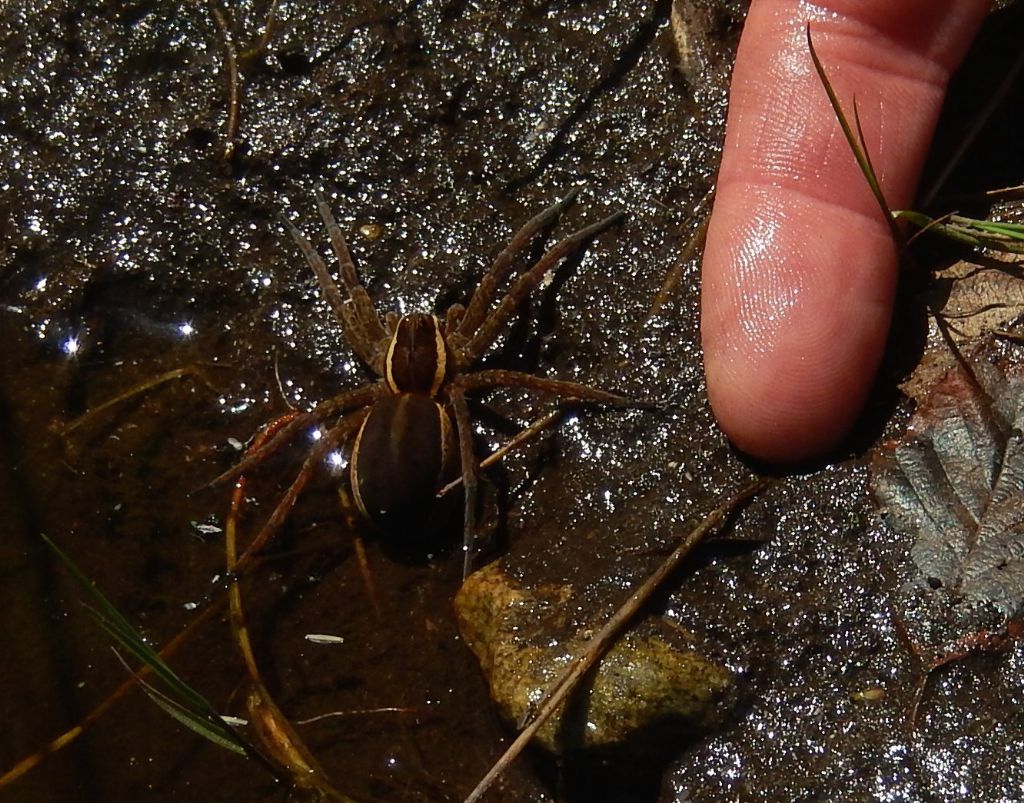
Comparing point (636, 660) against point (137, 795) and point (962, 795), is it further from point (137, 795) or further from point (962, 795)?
point (137, 795)

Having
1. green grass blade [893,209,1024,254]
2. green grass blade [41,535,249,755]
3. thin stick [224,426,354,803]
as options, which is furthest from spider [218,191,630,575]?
green grass blade [893,209,1024,254]

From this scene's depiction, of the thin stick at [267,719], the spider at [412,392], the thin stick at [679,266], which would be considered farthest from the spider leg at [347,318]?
the thin stick at [679,266]

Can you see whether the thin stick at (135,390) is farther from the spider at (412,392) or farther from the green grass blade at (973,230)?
the green grass blade at (973,230)

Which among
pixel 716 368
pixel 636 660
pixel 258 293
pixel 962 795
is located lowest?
pixel 962 795

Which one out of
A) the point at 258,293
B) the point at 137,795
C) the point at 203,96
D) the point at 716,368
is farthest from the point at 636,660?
the point at 203,96

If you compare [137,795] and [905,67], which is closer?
[905,67]

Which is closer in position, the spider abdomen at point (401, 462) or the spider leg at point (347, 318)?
the spider abdomen at point (401, 462)

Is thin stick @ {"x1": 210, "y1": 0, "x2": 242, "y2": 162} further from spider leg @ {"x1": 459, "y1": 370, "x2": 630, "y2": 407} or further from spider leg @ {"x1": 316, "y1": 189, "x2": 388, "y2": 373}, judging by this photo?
spider leg @ {"x1": 459, "y1": 370, "x2": 630, "y2": 407}
